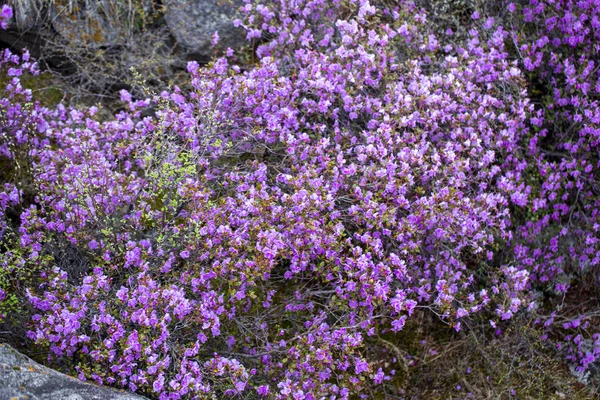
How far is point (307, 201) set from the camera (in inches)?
154

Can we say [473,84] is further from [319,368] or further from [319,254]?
[319,368]

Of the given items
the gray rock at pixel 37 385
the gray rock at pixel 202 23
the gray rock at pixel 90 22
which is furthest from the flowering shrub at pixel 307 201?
the gray rock at pixel 90 22

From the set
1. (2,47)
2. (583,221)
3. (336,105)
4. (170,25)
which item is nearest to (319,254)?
(336,105)

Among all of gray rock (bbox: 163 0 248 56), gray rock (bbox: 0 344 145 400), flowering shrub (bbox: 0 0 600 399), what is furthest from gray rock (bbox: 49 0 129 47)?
gray rock (bbox: 0 344 145 400)

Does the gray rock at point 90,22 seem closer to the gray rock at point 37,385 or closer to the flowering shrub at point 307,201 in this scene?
the flowering shrub at point 307,201

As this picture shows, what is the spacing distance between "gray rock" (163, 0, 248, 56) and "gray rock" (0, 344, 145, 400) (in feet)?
11.2

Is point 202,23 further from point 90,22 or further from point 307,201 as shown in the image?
point 307,201

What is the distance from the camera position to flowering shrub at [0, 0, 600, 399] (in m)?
3.58

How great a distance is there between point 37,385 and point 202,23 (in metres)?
3.79

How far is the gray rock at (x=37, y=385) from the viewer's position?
268cm

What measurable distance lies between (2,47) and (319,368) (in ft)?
12.4

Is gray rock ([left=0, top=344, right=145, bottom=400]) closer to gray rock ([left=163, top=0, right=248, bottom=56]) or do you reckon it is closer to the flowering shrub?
the flowering shrub

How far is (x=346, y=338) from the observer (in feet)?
12.4

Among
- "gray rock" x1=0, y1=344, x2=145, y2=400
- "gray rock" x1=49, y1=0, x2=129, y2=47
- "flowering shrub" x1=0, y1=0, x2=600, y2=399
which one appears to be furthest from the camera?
"gray rock" x1=49, y1=0, x2=129, y2=47
